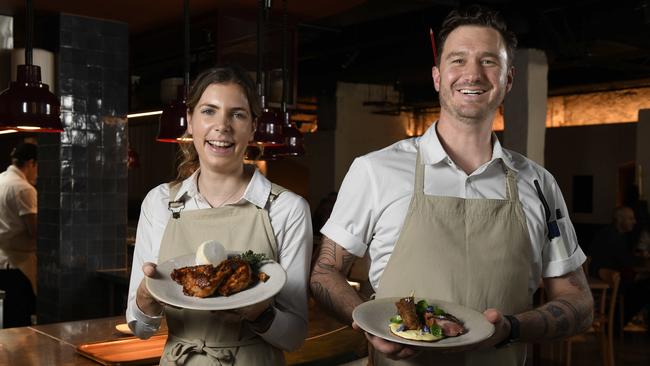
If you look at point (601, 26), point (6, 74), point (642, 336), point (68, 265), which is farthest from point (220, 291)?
point (642, 336)

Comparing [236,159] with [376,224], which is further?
[236,159]

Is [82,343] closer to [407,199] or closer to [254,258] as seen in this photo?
[254,258]

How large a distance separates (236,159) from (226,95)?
18 cm

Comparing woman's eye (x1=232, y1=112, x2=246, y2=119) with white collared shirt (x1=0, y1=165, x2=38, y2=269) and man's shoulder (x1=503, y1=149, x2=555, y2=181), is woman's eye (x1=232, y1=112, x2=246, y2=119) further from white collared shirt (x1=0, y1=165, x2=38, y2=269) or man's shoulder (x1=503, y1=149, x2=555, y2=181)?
white collared shirt (x1=0, y1=165, x2=38, y2=269)

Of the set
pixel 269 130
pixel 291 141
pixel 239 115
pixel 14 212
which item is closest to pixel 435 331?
pixel 239 115

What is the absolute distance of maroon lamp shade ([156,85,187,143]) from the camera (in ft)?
12.1

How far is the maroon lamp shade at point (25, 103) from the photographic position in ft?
9.98

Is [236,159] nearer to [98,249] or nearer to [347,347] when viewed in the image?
[347,347]

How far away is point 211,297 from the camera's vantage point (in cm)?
170

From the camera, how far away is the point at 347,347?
2721 mm

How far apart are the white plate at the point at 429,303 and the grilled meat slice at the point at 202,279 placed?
Answer: 35 centimetres

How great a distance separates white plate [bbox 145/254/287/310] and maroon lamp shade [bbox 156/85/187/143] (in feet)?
6.51

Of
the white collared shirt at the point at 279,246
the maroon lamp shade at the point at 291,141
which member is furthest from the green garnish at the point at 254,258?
the maroon lamp shade at the point at 291,141

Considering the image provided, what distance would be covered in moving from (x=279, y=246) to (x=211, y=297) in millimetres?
299
